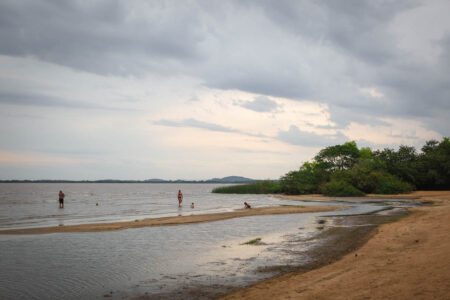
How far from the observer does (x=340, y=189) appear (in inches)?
2881

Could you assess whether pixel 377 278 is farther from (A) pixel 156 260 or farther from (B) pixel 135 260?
(B) pixel 135 260

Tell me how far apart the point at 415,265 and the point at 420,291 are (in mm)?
2775

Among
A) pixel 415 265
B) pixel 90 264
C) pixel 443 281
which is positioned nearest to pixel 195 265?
pixel 90 264

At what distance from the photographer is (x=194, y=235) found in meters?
22.9

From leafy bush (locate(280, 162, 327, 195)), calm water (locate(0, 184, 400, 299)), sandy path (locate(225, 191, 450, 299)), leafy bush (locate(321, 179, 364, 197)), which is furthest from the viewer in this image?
leafy bush (locate(280, 162, 327, 195))

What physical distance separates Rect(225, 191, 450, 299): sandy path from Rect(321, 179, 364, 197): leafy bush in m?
59.4

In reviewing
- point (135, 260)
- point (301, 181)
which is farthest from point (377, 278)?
point (301, 181)

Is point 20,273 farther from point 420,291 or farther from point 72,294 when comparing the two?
point 420,291

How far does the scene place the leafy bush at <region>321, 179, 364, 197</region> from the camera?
2854 inches

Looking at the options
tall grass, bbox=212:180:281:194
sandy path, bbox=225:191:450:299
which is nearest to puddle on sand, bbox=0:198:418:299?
sandy path, bbox=225:191:450:299

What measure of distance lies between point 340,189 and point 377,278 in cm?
6589

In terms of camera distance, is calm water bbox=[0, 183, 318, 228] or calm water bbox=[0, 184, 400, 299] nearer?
calm water bbox=[0, 184, 400, 299]

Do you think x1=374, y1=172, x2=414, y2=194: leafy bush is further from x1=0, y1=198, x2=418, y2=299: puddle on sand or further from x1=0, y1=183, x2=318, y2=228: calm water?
x1=0, y1=198, x2=418, y2=299: puddle on sand

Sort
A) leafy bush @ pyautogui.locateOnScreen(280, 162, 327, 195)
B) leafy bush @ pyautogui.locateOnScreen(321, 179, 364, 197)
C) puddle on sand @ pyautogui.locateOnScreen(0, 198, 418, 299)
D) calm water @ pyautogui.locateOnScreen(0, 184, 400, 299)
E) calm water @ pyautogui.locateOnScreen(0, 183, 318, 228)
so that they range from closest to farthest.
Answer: puddle on sand @ pyautogui.locateOnScreen(0, 198, 418, 299) → calm water @ pyautogui.locateOnScreen(0, 184, 400, 299) → calm water @ pyautogui.locateOnScreen(0, 183, 318, 228) → leafy bush @ pyautogui.locateOnScreen(321, 179, 364, 197) → leafy bush @ pyautogui.locateOnScreen(280, 162, 327, 195)
